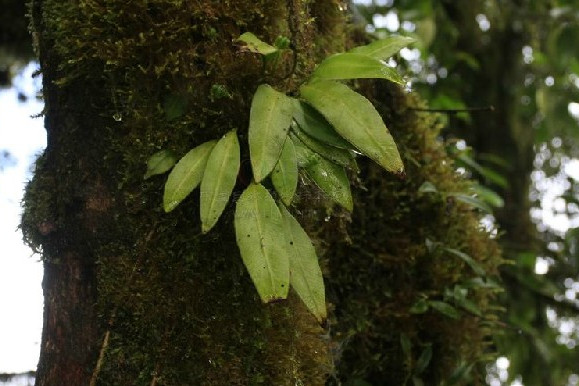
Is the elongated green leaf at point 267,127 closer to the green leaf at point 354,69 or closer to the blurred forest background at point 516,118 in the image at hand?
the green leaf at point 354,69

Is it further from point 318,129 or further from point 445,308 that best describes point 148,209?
point 445,308

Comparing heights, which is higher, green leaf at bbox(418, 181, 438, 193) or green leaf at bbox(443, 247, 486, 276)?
green leaf at bbox(418, 181, 438, 193)

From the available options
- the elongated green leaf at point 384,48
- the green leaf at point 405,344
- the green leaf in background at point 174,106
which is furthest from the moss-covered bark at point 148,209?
the green leaf at point 405,344

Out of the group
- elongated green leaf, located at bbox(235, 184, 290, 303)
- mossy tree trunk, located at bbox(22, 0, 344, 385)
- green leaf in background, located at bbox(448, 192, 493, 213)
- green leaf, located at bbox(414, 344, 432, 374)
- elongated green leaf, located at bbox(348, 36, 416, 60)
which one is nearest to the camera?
elongated green leaf, located at bbox(235, 184, 290, 303)

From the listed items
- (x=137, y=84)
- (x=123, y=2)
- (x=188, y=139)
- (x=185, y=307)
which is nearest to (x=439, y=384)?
(x=185, y=307)

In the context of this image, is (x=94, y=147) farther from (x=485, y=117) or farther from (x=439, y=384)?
(x=485, y=117)

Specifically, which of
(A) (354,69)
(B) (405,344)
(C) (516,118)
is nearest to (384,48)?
(A) (354,69)

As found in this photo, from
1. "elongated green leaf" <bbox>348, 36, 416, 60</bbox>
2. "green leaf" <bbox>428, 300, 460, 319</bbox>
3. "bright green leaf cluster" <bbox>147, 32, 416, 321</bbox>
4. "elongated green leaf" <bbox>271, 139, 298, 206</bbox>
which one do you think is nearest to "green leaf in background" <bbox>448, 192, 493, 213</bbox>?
"green leaf" <bbox>428, 300, 460, 319</bbox>

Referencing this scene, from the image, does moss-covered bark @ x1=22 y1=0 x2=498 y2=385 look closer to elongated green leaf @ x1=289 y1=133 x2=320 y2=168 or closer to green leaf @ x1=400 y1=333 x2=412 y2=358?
elongated green leaf @ x1=289 y1=133 x2=320 y2=168

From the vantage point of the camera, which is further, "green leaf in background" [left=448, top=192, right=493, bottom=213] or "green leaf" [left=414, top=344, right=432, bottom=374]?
"green leaf in background" [left=448, top=192, right=493, bottom=213]
